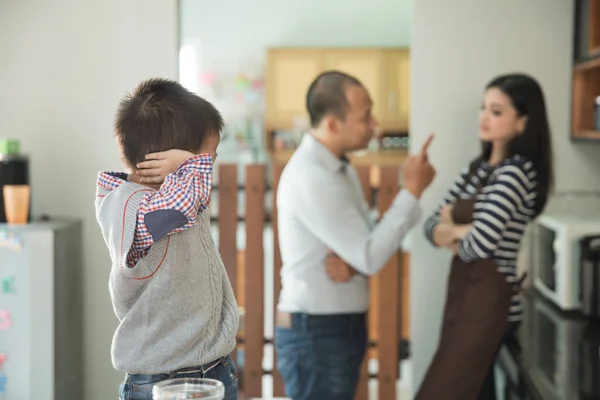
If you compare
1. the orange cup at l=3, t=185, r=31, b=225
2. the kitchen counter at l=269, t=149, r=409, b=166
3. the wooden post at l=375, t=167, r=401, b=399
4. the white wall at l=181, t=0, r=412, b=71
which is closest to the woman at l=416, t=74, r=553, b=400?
the wooden post at l=375, t=167, r=401, b=399

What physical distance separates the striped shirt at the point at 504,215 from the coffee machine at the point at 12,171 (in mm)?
1187

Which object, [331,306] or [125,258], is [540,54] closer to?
[331,306]

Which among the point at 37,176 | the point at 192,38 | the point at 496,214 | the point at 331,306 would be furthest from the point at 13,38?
the point at 192,38

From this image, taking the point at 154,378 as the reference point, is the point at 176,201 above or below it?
above

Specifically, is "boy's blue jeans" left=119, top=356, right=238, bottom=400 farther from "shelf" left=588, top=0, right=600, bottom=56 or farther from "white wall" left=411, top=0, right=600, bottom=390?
"shelf" left=588, top=0, right=600, bottom=56

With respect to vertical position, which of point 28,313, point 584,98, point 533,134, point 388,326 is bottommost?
point 388,326

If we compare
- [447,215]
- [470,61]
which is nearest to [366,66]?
[470,61]

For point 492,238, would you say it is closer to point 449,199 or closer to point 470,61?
point 449,199

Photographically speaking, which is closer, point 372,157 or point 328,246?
point 328,246

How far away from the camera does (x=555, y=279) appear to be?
215cm

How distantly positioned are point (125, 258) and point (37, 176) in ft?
4.77

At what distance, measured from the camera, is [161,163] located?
983mm

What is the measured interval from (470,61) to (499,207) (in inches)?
24.3

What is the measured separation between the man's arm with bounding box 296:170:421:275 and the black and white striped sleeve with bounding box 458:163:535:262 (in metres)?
0.15
